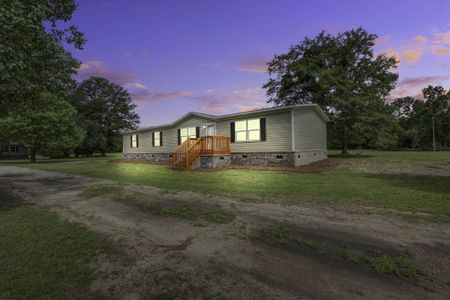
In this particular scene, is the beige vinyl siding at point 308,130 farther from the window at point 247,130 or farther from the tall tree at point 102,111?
the tall tree at point 102,111

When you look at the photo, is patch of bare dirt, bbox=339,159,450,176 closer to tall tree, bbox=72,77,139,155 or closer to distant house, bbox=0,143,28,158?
tall tree, bbox=72,77,139,155

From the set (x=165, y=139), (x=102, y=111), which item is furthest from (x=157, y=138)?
(x=102, y=111)

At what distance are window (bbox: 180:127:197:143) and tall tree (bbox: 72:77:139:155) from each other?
31281mm

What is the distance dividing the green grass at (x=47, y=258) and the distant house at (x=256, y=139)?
1126 cm

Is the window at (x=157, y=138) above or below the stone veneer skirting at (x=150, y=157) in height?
above

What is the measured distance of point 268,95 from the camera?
27.9 metres

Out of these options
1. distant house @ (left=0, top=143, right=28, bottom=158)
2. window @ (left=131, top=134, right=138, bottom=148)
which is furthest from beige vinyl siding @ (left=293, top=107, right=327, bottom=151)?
distant house @ (left=0, top=143, right=28, bottom=158)

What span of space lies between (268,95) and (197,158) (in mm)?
15496

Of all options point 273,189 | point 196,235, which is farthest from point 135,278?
point 273,189

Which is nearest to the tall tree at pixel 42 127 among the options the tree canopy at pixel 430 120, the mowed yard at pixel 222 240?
the mowed yard at pixel 222 240

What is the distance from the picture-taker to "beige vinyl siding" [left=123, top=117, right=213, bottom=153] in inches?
810

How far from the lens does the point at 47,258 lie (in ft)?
11.2

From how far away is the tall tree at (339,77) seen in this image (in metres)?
22.3

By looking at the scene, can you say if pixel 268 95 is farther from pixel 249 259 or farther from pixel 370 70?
pixel 249 259
